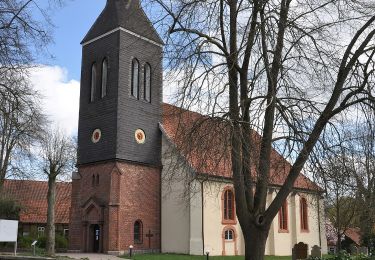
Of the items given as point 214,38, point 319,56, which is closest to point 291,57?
point 319,56

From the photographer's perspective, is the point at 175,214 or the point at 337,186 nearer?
the point at 337,186

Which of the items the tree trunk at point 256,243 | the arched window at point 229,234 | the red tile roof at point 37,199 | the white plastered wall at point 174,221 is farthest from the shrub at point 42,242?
the tree trunk at point 256,243

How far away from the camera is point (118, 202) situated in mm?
30203

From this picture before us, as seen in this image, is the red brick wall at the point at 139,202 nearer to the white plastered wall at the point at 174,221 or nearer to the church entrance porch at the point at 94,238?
the white plastered wall at the point at 174,221

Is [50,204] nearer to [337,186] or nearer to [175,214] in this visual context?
[175,214]

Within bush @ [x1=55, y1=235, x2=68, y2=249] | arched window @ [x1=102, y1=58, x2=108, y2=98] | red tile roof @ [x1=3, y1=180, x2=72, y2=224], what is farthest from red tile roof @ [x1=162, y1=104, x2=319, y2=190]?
red tile roof @ [x1=3, y1=180, x2=72, y2=224]

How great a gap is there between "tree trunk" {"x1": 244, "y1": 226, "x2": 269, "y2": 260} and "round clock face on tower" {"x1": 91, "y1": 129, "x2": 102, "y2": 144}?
2170cm

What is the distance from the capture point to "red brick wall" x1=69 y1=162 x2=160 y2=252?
30.0 m

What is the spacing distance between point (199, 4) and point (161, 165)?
22.6 meters

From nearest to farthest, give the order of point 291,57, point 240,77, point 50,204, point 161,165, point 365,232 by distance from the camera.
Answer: point 291,57, point 240,77, point 50,204, point 161,165, point 365,232

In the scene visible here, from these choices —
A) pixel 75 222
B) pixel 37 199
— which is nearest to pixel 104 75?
pixel 75 222

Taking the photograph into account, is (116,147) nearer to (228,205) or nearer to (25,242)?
(228,205)

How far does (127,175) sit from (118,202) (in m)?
1.93

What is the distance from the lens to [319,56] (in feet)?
38.8
